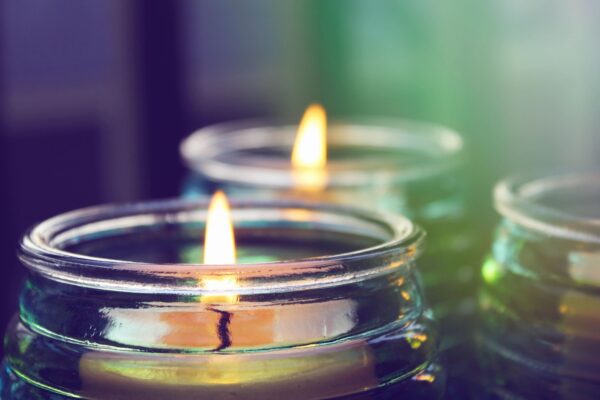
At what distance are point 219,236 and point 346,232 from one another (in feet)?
0.19

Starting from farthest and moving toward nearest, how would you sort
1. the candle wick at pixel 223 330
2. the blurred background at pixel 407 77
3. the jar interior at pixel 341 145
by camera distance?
the blurred background at pixel 407 77 → the jar interior at pixel 341 145 → the candle wick at pixel 223 330

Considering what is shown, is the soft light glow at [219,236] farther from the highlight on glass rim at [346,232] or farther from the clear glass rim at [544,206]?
the clear glass rim at [544,206]

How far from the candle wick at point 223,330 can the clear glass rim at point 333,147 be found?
199mm

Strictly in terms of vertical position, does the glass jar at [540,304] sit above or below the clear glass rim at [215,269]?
A: below

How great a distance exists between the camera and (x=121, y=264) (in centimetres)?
28

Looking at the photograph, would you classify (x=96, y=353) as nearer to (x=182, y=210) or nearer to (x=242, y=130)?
(x=182, y=210)

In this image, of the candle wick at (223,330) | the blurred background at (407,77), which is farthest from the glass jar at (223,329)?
the blurred background at (407,77)

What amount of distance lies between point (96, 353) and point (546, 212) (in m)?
0.16

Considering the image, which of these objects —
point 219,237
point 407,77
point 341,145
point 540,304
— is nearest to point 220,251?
point 219,237

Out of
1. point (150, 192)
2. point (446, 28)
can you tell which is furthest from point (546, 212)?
point (150, 192)

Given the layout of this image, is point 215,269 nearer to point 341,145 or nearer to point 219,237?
point 219,237

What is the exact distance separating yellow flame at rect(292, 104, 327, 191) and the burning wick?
89 millimetres

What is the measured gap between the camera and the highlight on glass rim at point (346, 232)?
28 cm

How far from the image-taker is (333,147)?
2.12 feet
